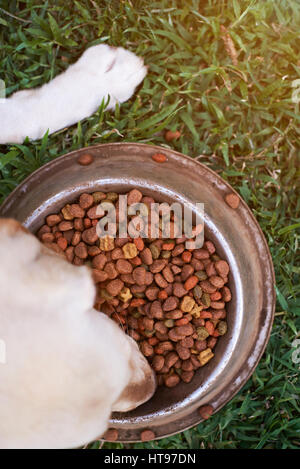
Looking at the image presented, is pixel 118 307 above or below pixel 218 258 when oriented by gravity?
below

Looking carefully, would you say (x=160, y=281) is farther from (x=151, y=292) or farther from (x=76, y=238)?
(x=76, y=238)

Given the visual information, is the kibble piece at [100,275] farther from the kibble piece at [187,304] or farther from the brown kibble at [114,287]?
the kibble piece at [187,304]

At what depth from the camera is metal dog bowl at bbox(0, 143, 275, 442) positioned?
1146 mm

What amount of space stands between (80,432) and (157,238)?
590 mm

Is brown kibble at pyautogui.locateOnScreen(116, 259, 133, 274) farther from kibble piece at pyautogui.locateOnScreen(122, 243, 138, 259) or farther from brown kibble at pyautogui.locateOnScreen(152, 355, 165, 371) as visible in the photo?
brown kibble at pyautogui.locateOnScreen(152, 355, 165, 371)

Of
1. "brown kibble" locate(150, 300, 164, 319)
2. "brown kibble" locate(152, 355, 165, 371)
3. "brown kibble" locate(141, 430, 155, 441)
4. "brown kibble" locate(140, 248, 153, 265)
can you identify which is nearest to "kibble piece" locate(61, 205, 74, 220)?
"brown kibble" locate(140, 248, 153, 265)

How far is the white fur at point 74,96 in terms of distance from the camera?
1.34m

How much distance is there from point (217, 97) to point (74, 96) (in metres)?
0.41

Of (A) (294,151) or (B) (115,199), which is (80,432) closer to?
(B) (115,199)

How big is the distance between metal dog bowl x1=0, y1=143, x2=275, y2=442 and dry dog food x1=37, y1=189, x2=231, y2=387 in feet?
0.10

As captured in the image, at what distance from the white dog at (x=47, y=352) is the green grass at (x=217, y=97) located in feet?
2.23

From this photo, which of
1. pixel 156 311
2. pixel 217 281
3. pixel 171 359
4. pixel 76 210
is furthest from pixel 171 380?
pixel 76 210

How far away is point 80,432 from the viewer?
0.74 metres
